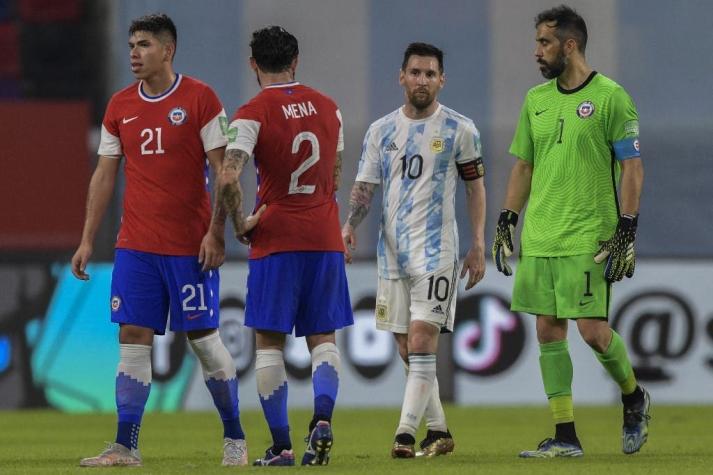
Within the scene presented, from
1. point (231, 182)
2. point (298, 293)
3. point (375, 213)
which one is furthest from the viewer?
point (375, 213)

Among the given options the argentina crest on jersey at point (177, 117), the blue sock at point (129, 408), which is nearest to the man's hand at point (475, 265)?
the argentina crest on jersey at point (177, 117)

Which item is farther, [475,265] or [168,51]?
[475,265]

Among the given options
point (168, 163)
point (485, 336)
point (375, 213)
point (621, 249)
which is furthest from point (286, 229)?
point (375, 213)

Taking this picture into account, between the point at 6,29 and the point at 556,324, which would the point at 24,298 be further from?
the point at 556,324

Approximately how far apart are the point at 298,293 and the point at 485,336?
5370 millimetres

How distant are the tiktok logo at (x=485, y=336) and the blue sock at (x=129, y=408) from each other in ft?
17.7

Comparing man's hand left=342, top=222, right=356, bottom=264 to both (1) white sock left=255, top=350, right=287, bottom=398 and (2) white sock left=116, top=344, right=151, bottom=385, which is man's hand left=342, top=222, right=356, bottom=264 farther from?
(2) white sock left=116, top=344, right=151, bottom=385

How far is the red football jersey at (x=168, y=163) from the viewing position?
7473mm

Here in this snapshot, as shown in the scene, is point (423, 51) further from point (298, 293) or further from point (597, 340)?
point (597, 340)

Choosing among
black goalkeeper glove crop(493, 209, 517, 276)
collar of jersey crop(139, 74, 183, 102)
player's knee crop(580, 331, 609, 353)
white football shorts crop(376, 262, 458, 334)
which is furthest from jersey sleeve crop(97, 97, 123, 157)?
player's knee crop(580, 331, 609, 353)

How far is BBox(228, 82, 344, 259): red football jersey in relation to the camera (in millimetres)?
7320

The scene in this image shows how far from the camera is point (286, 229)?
24.3 ft

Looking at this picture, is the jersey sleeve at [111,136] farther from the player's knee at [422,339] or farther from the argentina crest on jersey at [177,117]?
the player's knee at [422,339]

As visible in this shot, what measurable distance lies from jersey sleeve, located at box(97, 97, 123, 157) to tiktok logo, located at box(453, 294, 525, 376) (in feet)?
17.6
